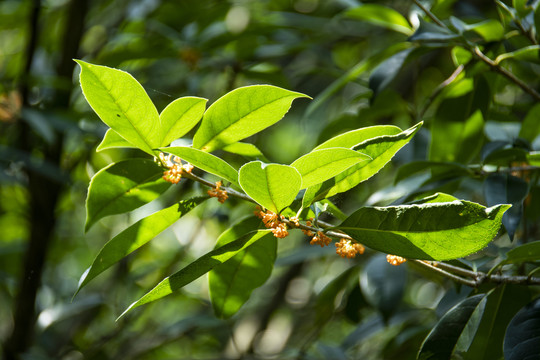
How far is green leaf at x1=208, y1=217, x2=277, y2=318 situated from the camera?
858 millimetres

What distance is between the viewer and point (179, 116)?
0.72m

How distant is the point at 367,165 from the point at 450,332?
30 centimetres

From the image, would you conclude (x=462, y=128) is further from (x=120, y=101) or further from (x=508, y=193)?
(x=120, y=101)

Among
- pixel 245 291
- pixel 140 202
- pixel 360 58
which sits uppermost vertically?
pixel 140 202

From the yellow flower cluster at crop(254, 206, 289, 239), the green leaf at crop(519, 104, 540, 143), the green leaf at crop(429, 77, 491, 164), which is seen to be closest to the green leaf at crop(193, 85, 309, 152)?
the yellow flower cluster at crop(254, 206, 289, 239)

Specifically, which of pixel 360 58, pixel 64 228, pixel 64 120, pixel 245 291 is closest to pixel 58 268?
pixel 64 228

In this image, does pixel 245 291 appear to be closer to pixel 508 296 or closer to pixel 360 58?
pixel 508 296

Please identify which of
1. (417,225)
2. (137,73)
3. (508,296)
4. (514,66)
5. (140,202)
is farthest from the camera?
(137,73)

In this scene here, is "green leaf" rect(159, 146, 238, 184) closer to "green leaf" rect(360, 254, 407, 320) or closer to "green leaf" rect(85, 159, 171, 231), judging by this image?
"green leaf" rect(85, 159, 171, 231)

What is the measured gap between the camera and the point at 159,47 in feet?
5.90

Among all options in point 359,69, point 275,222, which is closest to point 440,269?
point 275,222

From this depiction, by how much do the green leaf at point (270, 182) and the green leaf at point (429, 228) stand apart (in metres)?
0.09

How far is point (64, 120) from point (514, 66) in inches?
47.6

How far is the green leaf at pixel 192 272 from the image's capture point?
0.66 metres
